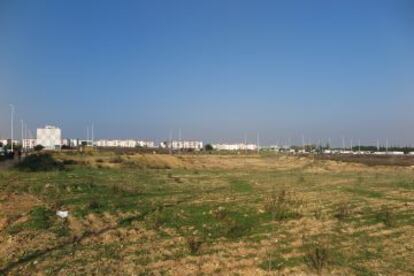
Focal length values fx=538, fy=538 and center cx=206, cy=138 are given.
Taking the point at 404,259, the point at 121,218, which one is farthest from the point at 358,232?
the point at 121,218

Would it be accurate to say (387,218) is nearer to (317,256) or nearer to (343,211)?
(343,211)

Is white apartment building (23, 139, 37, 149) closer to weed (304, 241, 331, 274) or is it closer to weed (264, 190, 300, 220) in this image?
weed (264, 190, 300, 220)

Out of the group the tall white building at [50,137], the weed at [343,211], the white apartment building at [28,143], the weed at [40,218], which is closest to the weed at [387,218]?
the weed at [343,211]

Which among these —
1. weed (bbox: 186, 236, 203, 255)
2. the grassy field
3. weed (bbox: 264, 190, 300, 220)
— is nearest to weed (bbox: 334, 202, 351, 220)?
the grassy field

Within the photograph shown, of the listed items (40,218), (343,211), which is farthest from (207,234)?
(40,218)

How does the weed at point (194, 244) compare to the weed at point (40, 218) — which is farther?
the weed at point (40, 218)

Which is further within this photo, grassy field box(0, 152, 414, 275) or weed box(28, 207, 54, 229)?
weed box(28, 207, 54, 229)

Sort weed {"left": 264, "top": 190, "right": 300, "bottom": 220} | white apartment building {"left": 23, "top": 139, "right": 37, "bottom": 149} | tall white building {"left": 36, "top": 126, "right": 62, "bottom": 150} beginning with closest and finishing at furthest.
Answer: weed {"left": 264, "top": 190, "right": 300, "bottom": 220}
tall white building {"left": 36, "top": 126, "right": 62, "bottom": 150}
white apartment building {"left": 23, "top": 139, "right": 37, "bottom": 149}

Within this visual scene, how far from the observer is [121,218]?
1798 centimetres

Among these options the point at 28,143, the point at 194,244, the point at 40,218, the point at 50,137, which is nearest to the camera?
the point at 194,244

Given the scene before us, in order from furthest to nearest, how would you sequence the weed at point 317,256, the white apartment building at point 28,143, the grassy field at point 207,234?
the white apartment building at point 28,143
the grassy field at point 207,234
the weed at point 317,256

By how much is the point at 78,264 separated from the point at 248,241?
4475mm

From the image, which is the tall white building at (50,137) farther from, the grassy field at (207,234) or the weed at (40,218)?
the weed at (40,218)

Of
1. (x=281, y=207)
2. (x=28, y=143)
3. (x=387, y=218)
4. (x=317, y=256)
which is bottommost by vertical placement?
(x=317, y=256)
